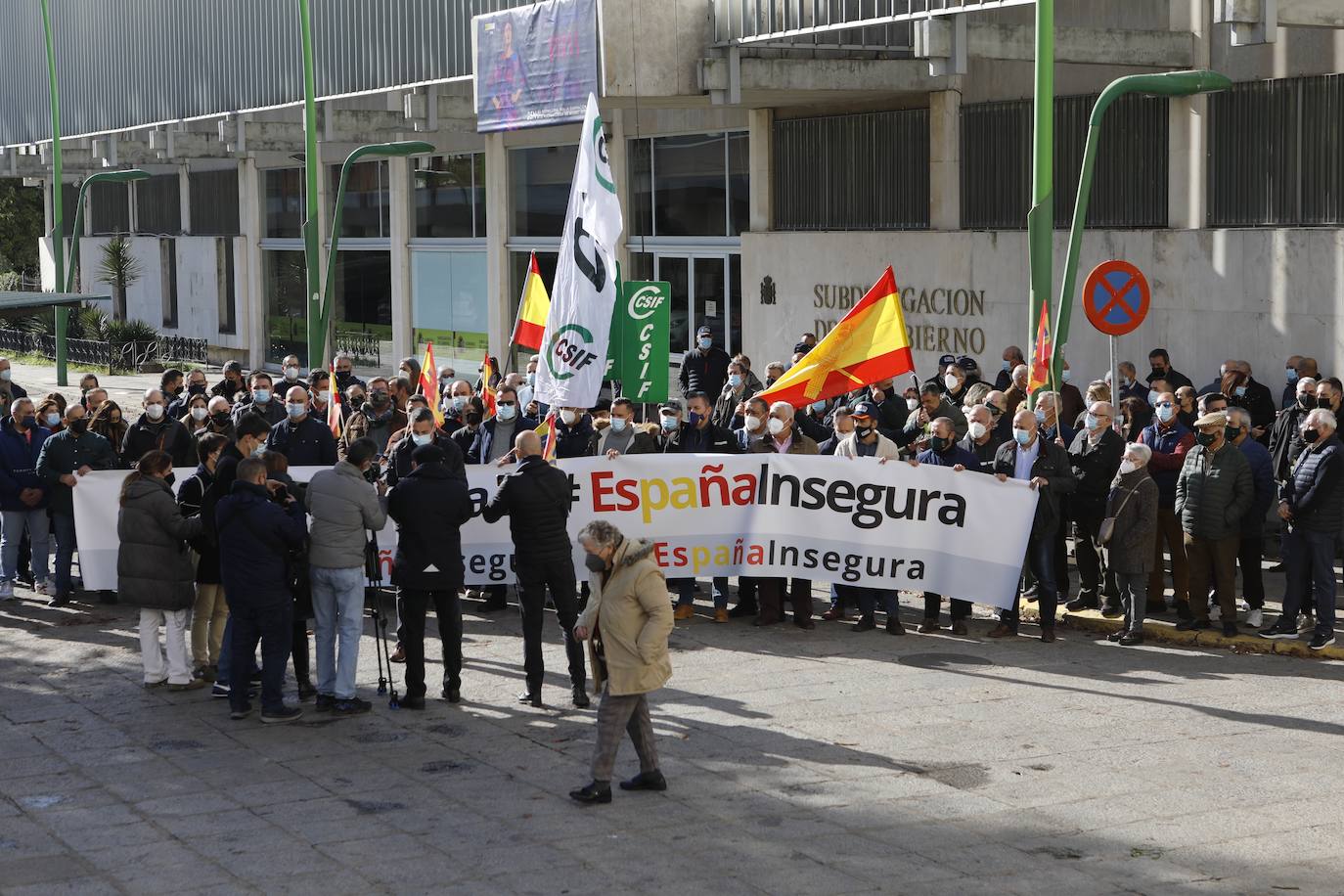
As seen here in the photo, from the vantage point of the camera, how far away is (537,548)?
36.4 feet

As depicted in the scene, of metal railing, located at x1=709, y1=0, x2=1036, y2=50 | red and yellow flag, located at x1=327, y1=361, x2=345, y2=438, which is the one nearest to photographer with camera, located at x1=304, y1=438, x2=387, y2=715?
red and yellow flag, located at x1=327, y1=361, x2=345, y2=438

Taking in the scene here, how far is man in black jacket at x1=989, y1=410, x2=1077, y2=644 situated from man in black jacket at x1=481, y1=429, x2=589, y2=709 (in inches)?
141

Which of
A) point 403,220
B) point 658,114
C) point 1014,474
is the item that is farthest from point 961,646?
point 403,220

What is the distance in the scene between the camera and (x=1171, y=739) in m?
10.1

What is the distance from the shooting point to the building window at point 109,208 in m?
52.3

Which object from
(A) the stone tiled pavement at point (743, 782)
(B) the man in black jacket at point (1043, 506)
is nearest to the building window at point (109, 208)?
(A) the stone tiled pavement at point (743, 782)

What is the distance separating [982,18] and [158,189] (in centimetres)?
3433

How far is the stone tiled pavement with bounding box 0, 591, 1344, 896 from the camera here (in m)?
7.93

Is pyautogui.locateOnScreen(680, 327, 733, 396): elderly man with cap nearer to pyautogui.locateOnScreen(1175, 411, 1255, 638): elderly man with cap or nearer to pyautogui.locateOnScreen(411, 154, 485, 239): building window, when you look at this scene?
pyautogui.locateOnScreen(1175, 411, 1255, 638): elderly man with cap

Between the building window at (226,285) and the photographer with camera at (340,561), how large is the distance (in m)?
35.0

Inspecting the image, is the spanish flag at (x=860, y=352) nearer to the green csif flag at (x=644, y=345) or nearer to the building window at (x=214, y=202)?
the green csif flag at (x=644, y=345)

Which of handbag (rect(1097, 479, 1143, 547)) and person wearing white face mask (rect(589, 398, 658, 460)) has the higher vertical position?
person wearing white face mask (rect(589, 398, 658, 460))

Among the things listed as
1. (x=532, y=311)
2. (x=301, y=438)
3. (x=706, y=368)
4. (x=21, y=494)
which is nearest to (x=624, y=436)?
(x=301, y=438)

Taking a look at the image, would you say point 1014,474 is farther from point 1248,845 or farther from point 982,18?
point 982,18
